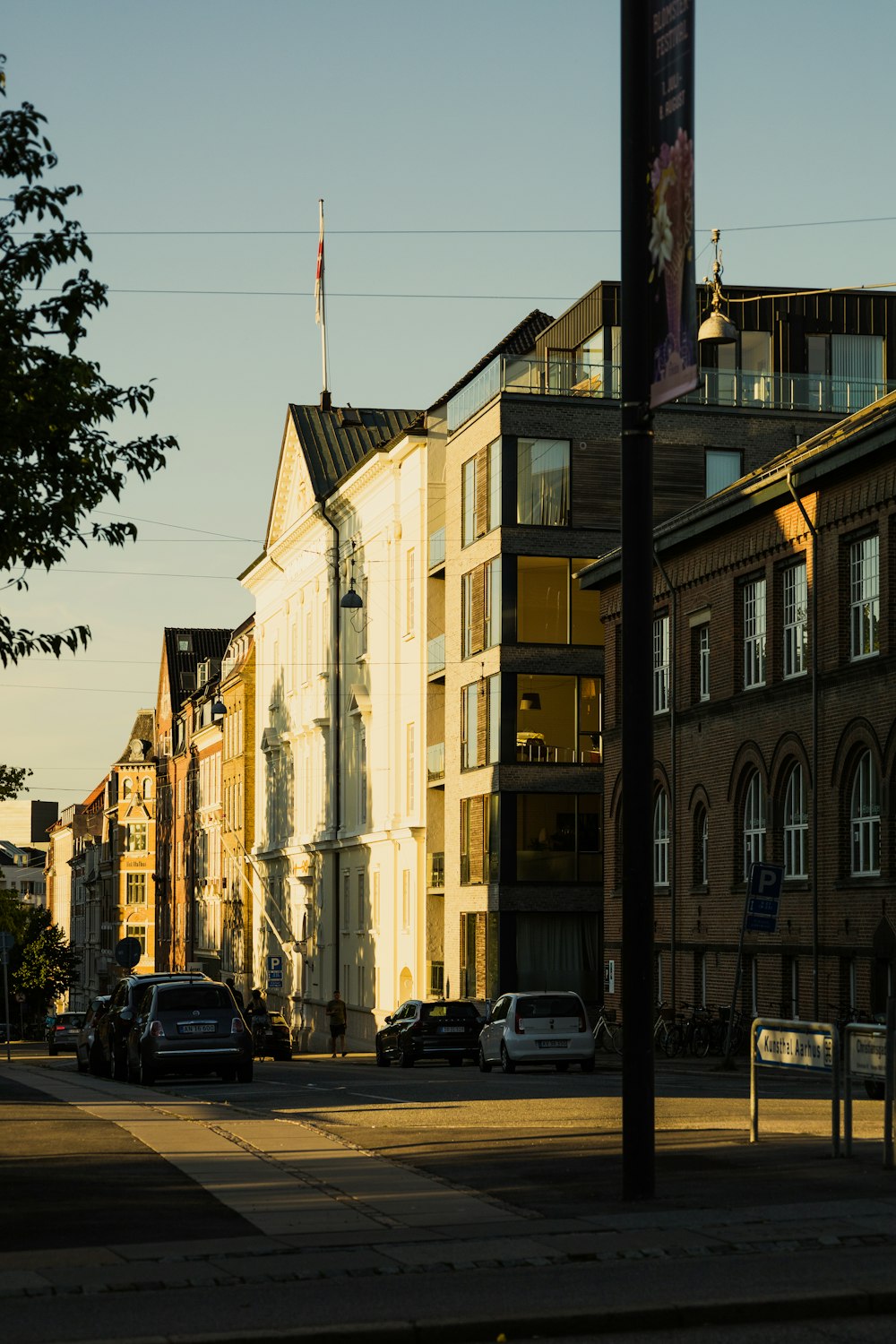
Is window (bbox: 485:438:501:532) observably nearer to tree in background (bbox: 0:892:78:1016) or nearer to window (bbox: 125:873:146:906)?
tree in background (bbox: 0:892:78:1016)

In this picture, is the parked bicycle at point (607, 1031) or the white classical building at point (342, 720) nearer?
the parked bicycle at point (607, 1031)

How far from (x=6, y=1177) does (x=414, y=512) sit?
45.5 m

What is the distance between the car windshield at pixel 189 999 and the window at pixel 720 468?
27.5 meters

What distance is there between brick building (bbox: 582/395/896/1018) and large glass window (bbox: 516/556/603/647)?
6408mm

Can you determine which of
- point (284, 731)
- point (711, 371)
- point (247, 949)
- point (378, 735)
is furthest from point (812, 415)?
point (247, 949)

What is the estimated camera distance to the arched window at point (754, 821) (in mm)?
39094

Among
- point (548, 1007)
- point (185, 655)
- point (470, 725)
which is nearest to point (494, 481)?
point (470, 725)

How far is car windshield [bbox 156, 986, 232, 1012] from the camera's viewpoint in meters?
28.7

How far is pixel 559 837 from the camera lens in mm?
51844

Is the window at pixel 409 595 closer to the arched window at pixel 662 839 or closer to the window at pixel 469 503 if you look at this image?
the window at pixel 469 503

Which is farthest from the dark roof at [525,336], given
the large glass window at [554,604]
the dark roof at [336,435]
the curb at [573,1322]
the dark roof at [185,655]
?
the curb at [573,1322]

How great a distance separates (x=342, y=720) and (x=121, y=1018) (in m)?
37.2

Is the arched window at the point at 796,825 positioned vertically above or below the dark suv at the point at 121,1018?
above

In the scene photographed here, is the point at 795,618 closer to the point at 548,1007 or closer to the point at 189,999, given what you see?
the point at 548,1007
